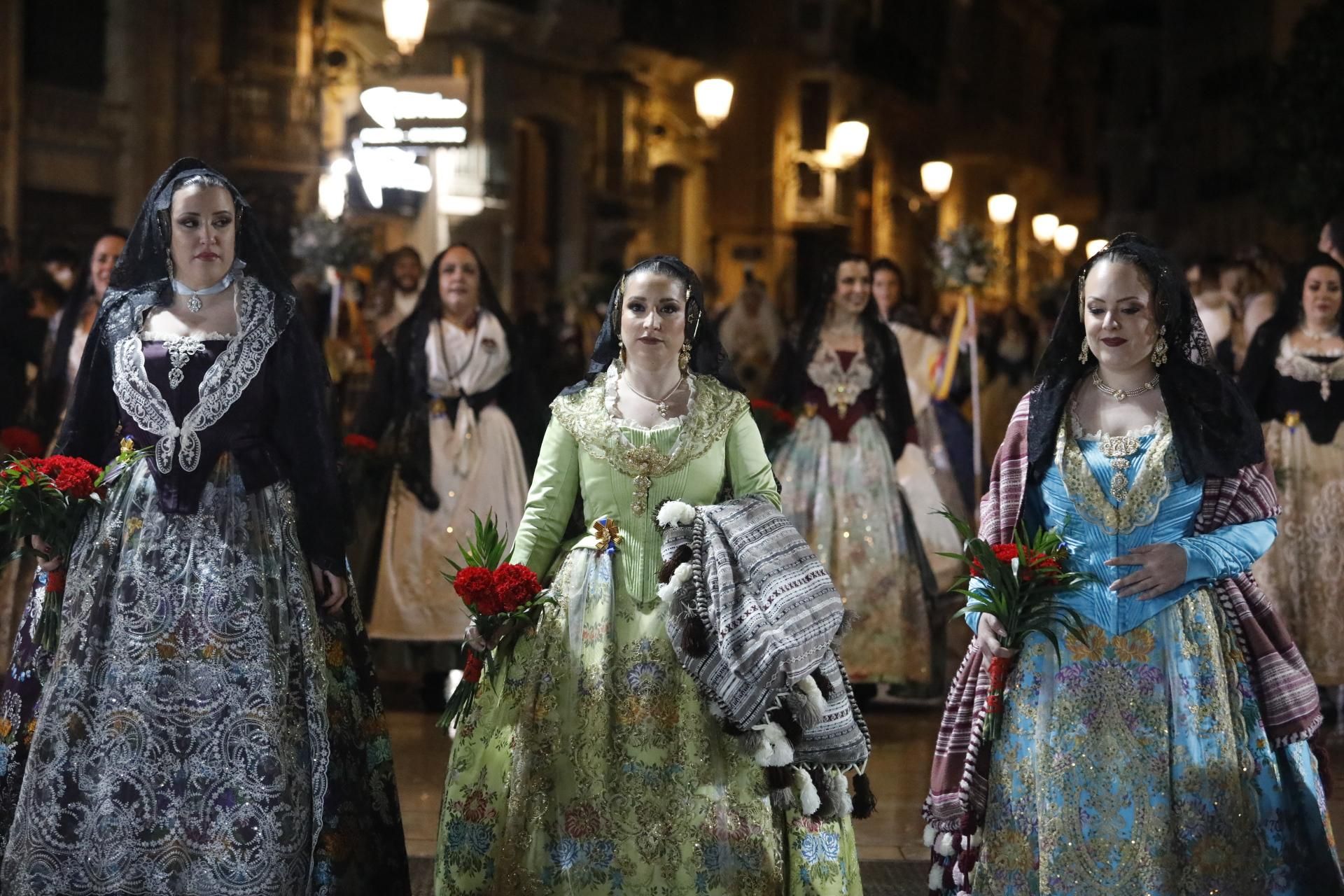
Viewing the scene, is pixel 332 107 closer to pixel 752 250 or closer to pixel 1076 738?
pixel 752 250

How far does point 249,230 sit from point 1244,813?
3096 mm

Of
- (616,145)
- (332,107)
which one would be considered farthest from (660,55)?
(332,107)

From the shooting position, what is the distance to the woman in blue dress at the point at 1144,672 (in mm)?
5035

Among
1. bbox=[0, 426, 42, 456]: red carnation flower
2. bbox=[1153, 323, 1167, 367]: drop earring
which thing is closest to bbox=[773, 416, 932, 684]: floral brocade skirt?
bbox=[0, 426, 42, 456]: red carnation flower

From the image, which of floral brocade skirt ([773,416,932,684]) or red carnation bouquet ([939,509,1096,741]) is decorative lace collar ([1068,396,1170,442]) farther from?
floral brocade skirt ([773,416,932,684])

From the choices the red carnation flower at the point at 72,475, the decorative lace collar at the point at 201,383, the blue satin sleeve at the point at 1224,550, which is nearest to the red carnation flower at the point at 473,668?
the decorative lace collar at the point at 201,383

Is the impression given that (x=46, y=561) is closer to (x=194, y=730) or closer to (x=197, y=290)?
(x=194, y=730)

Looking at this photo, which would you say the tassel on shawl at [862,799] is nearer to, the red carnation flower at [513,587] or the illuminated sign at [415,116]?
the red carnation flower at [513,587]

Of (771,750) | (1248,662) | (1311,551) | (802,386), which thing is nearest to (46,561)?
(771,750)

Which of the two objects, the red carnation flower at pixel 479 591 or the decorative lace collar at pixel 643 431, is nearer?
the red carnation flower at pixel 479 591

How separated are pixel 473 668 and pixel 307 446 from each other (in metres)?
0.86

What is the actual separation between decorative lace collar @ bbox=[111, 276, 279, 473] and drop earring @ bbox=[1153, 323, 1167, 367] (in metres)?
2.36

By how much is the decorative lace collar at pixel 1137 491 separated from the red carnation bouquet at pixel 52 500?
8.16 feet

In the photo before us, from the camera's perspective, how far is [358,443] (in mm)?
9445
